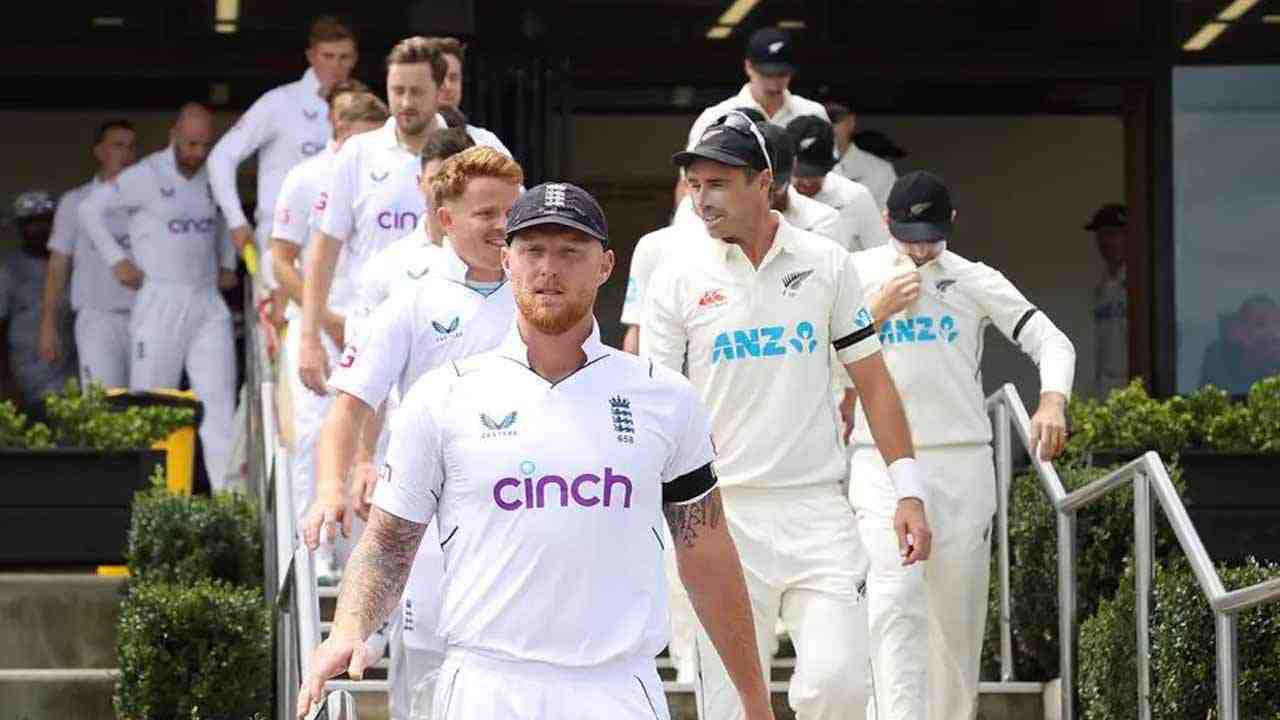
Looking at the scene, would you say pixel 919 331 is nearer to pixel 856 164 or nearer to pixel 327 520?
pixel 327 520

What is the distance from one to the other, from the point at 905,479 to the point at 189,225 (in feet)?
20.5

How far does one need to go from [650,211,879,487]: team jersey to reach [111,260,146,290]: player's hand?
6.02 metres

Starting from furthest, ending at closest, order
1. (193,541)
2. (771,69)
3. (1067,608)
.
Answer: (771,69), (193,541), (1067,608)

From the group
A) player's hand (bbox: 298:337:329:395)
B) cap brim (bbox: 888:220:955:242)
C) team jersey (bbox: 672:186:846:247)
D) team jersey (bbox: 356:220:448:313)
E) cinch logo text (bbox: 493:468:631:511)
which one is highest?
team jersey (bbox: 672:186:846:247)

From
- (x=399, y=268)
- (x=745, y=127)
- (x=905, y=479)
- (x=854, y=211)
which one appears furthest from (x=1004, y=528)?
(x=399, y=268)

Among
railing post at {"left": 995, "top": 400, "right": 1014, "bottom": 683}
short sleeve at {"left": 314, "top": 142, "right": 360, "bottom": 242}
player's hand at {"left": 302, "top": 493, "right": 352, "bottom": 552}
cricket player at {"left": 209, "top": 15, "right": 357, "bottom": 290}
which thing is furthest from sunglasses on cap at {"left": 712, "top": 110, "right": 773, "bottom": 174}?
cricket player at {"left": 209, "top": 15, "right": 357, "bottom": 290}

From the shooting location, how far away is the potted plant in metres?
11.5

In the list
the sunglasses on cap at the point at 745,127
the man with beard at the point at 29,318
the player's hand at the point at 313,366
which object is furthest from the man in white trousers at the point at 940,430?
the man with beard at the point at 29,318

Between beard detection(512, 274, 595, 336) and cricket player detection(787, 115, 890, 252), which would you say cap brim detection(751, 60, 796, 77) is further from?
beard detection(512, 274, 595, 336)

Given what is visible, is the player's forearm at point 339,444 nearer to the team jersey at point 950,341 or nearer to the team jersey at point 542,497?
the team jersey at point 542,497

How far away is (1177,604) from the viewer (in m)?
8.67

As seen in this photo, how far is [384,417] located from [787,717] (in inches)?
83.9

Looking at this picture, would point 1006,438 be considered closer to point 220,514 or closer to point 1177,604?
point 1177,604

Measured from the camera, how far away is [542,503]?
18.5ft
